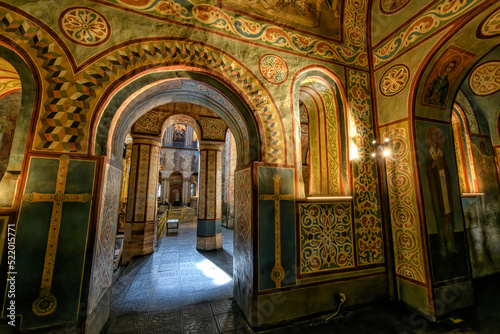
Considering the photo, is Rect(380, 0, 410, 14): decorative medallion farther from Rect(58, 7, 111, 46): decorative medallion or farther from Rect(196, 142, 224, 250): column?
Rect(196, 142, 224, 250): column

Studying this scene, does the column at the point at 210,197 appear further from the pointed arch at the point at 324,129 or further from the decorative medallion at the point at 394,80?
the decorative medallion at the point at 394,80

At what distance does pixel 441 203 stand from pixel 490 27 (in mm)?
2577

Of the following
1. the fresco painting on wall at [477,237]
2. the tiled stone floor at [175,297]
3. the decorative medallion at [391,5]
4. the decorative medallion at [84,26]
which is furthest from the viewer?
the fresco painting on wall at [477,237]

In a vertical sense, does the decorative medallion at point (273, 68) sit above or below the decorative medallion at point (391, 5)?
below

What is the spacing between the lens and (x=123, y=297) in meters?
3.56

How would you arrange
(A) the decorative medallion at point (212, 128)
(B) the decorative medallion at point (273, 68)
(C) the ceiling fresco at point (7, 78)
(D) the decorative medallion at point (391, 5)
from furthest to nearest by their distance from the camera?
1. (A) the decorative medallion at point (212, 128)
2. (D) the decorative medallion at point (391, 5)
3. (B) the decorative medallion at point (273, 68)
4. (C) the ceiling fresco at point (7, 78)

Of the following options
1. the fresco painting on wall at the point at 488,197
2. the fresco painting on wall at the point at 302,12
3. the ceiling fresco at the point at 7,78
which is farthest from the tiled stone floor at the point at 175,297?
the fresco painting on wall at the point at 488,197

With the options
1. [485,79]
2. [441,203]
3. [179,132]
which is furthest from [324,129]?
[179,132]

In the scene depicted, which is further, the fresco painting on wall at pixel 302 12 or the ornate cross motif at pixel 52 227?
the fresco painting on wall at pixel 302 12

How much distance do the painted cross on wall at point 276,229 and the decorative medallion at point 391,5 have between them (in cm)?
355

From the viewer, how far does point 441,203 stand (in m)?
3.22

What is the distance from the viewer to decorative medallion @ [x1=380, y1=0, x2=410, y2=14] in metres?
3.47

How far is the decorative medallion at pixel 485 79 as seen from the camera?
13.6 ft

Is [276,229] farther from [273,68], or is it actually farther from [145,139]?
[145,139]
